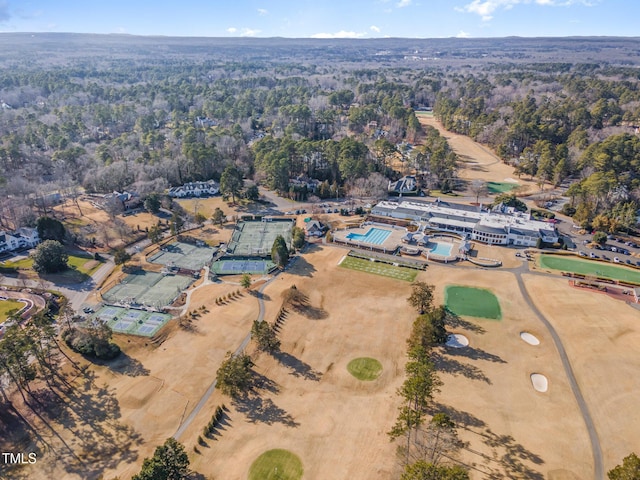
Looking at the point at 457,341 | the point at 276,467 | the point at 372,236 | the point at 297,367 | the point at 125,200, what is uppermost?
the point at 125,200

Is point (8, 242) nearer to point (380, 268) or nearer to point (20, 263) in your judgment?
point (20, 263)

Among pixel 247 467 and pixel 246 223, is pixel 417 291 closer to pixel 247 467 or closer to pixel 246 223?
pixel 247 467

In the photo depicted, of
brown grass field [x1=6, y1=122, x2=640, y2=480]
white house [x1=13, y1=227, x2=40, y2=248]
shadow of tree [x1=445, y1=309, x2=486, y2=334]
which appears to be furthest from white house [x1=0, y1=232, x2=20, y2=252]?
shadow of tree [x1=445, y1=309, x2=486, y2=334]

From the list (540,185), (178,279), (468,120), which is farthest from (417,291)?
(468,120)

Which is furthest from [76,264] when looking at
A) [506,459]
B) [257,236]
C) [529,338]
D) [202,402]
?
[529,338]

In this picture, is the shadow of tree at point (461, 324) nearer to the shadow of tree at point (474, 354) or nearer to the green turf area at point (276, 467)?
the shadow of tree at point (474, 354)

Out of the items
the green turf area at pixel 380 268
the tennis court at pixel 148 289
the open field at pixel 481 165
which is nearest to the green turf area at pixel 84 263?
the tennis court at pixel 148 289
